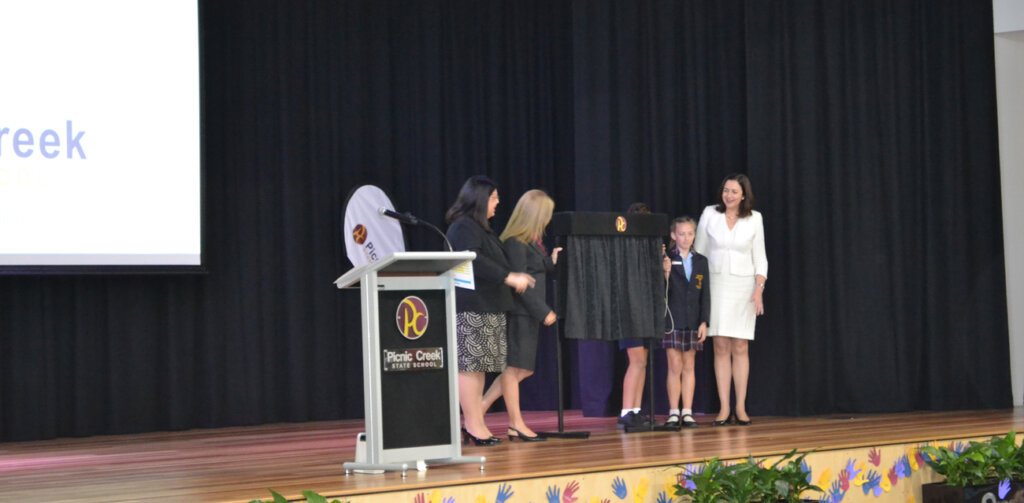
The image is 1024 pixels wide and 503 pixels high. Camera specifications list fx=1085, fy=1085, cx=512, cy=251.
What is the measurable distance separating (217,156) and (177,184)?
0.56 metres

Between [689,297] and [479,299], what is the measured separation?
4.76 feet

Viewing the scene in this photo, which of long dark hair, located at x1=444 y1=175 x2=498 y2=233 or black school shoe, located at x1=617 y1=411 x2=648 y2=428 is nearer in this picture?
long dark hair, located at x1=444 y1=175 x2=498 y2=233

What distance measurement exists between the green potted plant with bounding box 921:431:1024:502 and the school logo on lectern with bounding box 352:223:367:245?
3.79 metres

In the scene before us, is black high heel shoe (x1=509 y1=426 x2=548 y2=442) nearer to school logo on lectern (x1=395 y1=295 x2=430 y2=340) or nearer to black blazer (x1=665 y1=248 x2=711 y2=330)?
black blazer (x1=665 y1=248 x2=711 y2=330)

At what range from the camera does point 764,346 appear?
6.56 metres

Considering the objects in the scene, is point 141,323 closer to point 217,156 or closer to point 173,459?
point 217,156

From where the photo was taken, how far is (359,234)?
7.05 m

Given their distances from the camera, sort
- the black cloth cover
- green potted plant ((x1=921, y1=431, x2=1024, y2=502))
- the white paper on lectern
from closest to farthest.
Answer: the white paper on lectern → green potted plant ((x1=921, y1=431, x2=1024, y2=502)) → the black cloth cover

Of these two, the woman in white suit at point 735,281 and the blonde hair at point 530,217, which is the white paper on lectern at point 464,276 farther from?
the woman in white suit at point 735,281

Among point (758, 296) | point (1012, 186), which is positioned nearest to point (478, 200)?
point (758, 296)

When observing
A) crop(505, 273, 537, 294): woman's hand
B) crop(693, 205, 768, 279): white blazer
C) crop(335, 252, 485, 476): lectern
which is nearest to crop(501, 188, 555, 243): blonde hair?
crop(505, 273, 537, 294): woman's hand

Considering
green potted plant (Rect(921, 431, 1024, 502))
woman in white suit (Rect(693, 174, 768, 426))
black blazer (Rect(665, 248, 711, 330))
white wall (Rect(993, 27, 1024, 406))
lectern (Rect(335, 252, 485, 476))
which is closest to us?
lectern (Rect(335, 252, 485, 476))

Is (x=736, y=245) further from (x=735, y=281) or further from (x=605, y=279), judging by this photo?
(x=605, y=279)

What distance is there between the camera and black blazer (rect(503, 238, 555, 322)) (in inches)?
193
